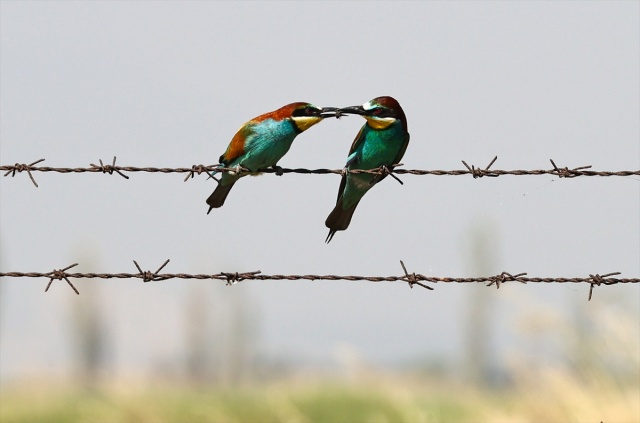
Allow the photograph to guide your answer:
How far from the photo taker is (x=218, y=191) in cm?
642

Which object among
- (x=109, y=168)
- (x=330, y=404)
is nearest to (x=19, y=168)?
(x=109, y=168)

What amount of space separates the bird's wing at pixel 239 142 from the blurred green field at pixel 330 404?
8.64ft

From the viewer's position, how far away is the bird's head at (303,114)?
6.02 meters

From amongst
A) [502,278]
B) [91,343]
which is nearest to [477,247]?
[91,343]

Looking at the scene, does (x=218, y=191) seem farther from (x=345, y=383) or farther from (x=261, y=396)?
(x=345, y=383)

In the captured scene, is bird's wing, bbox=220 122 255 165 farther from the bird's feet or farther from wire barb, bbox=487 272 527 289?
wire barb, bbox=487 272 527 289

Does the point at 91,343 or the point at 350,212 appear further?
the point at 91,343

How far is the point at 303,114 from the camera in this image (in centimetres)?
607

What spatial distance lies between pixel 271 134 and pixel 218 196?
0.58 m

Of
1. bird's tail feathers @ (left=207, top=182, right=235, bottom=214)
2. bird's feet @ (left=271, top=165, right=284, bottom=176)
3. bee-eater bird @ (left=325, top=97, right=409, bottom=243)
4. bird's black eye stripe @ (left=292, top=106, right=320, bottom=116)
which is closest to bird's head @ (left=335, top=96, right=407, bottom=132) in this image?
bee-eater bird @ (left=325, top=97, right=409, bottom=243)

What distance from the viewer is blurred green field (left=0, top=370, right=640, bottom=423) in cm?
820

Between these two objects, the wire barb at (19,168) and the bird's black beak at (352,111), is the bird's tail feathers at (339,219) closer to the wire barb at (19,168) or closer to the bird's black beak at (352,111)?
the bird's black beak at (352,111)

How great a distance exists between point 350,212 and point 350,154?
0.44 meters

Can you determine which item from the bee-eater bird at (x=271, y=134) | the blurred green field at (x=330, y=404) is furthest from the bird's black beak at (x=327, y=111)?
the blurred green field at (x=330, y=404)
